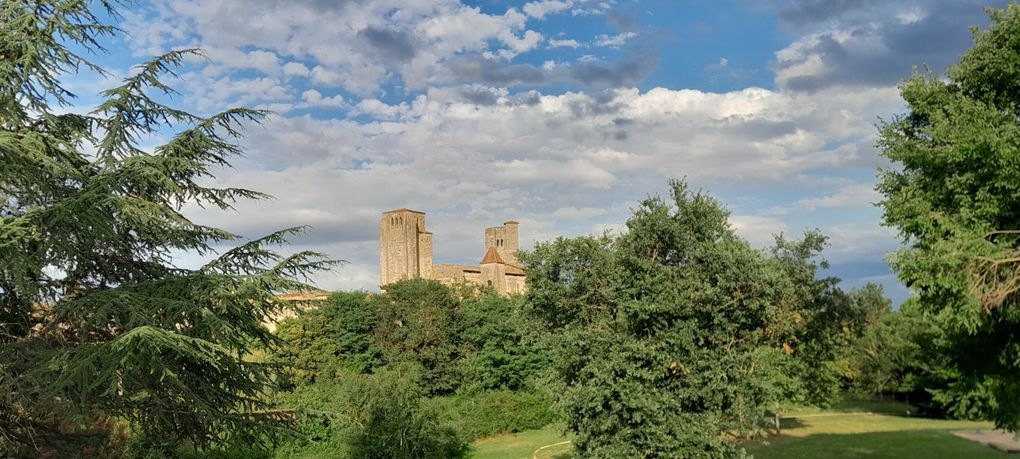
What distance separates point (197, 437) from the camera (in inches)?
514

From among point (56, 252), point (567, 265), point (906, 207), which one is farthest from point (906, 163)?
point (56, 252)

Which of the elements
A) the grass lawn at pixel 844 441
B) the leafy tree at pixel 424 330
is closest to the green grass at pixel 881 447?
the grass lawn at pixel 844 441

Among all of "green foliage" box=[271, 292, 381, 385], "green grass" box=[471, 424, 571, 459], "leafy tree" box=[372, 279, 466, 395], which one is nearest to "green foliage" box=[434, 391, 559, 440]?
"green grass" box=[471, 424, 571, 459]

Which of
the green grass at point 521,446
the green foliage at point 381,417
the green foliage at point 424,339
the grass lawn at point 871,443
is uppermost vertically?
the green foliage at point 424,339

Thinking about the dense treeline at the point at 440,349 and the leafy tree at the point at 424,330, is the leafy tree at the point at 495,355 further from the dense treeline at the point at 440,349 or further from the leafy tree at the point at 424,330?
the leafy tree at the point at 424,330

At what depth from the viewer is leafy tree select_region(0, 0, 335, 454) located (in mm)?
10633

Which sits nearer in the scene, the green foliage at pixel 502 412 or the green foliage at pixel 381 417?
the green foliage at pixel 381 417

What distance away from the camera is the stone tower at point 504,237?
9981 cm

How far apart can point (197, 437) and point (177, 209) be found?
4.03 metres

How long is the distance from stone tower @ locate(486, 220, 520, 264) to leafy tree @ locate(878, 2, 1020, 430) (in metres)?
80.2

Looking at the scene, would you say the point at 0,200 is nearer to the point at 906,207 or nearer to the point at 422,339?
the point at 906,207

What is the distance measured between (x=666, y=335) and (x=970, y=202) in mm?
7344

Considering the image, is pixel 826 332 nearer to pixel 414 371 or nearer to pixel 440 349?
pixel 414 371

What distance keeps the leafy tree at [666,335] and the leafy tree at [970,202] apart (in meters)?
3.39
